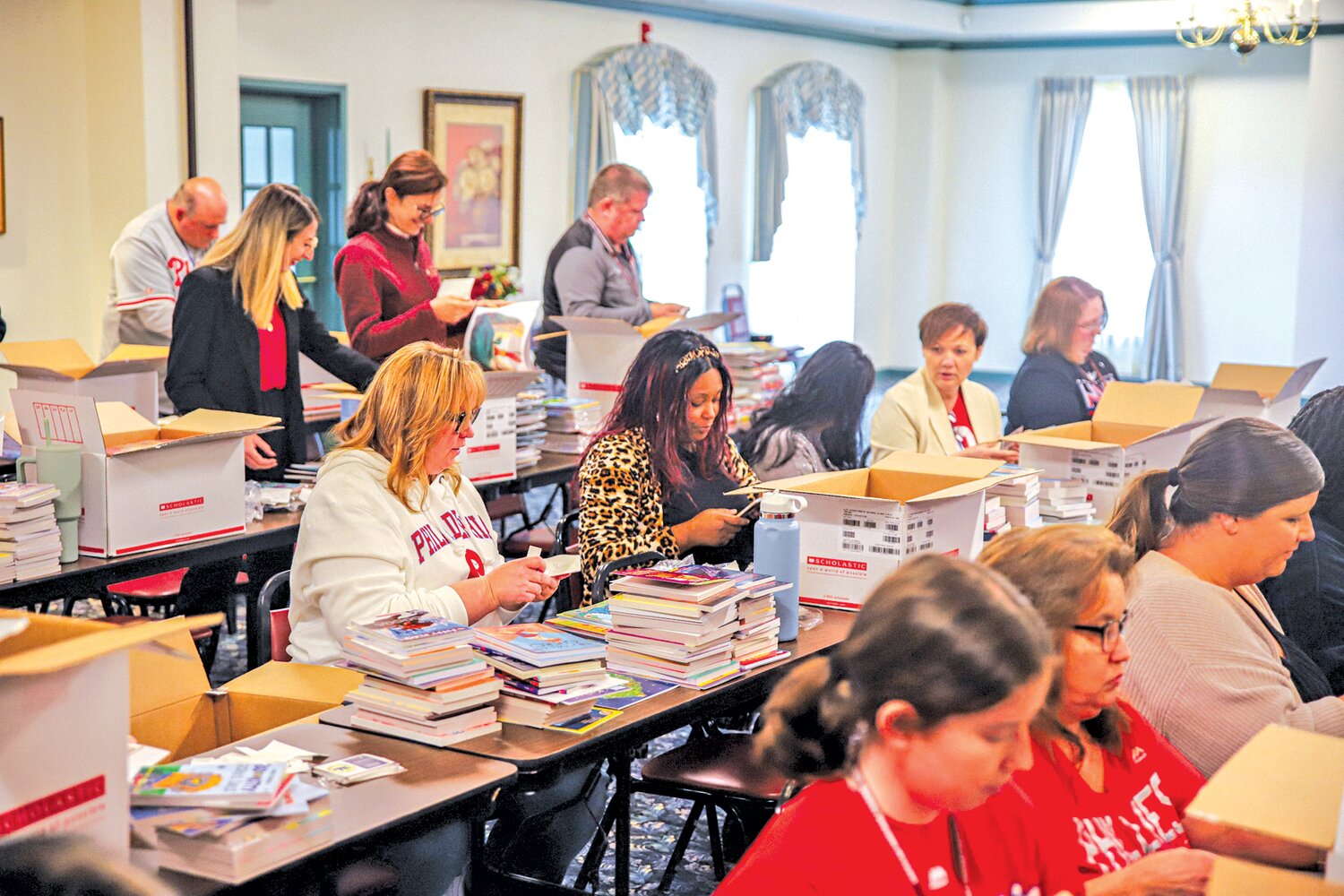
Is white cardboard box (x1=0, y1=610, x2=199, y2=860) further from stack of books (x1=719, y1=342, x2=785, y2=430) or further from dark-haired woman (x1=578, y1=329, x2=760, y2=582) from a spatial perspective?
stack of books (x1=719, y1=342, x2=785, y2=430)

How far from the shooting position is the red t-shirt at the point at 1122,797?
2.02m

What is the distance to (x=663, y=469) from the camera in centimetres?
378

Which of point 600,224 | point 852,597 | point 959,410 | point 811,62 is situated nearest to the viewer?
point 852,597

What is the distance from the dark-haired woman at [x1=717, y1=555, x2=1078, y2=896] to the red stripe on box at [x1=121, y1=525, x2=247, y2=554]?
257 cm

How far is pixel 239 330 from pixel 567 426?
4.99 feet

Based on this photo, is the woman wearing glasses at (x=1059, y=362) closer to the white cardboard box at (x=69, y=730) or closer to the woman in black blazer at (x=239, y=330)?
the woman in black blazer at (x=239, y=330)

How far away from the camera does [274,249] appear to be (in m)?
4.34

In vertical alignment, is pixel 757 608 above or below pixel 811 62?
below

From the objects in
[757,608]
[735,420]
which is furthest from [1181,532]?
[735,420]

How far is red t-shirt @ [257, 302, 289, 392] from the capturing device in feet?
14.7

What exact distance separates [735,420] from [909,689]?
4875 mm

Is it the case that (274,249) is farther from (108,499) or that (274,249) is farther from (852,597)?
(852,597)

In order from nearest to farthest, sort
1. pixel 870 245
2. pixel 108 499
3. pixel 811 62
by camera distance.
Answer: pixel 108 499 < pixel 811 62 < pixel 870 245

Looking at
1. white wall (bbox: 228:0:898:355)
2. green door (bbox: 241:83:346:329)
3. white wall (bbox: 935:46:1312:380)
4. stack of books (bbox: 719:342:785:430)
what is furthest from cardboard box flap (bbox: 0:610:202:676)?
white wall (bbox: 935:46:1312:380)
